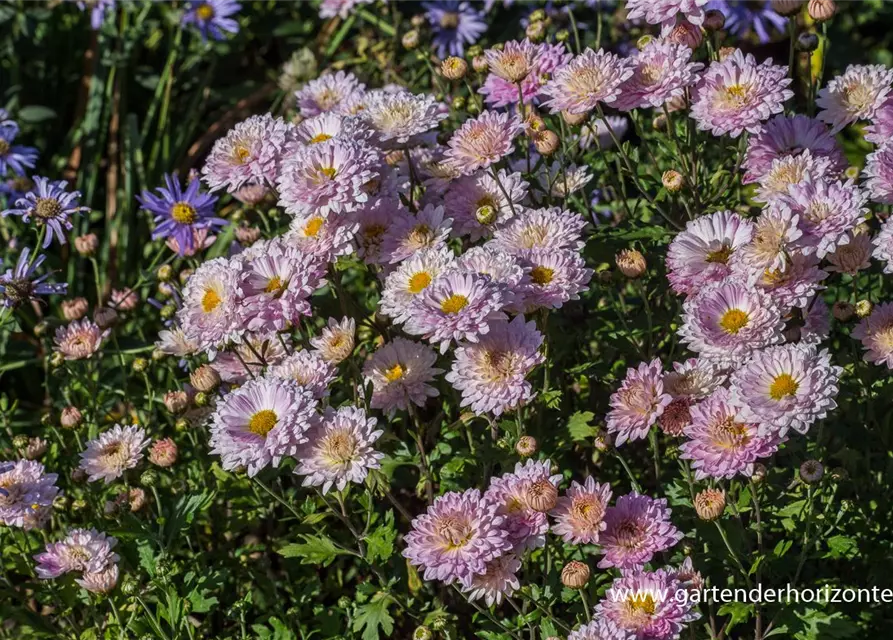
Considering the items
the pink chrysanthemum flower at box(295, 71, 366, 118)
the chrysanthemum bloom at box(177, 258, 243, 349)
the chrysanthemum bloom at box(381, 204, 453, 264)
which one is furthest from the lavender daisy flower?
the chrysanthemum bloom at box(177, 258, 243, 349)

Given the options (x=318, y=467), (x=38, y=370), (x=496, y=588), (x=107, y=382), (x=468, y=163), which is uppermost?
(x=468, y=163)

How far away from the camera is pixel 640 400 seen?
214 centimetres

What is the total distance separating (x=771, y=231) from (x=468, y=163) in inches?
26.6

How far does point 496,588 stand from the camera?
2051 mm

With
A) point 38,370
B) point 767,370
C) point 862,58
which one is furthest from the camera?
point 862,58

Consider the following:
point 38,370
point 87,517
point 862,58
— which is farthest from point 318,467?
point 862,58

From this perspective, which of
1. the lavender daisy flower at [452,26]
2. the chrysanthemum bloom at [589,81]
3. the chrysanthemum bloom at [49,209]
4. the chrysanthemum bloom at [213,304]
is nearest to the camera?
the chrysanthemum bloom at [213,304]

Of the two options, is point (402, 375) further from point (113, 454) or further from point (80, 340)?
point (80, 340)

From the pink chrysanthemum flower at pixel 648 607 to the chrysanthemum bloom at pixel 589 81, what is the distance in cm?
98

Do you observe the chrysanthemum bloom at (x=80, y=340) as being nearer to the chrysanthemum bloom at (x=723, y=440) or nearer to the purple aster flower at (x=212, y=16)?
the chrysanthemum bloom at (x=723, y=440)

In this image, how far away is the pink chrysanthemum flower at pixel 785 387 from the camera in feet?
6.37

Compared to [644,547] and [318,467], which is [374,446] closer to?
[318,467]

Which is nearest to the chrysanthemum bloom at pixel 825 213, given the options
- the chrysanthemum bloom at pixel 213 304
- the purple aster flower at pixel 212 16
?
the chrysanthemum bloom at pixel 213 304

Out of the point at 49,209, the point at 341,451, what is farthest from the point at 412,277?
the point at 49,209
